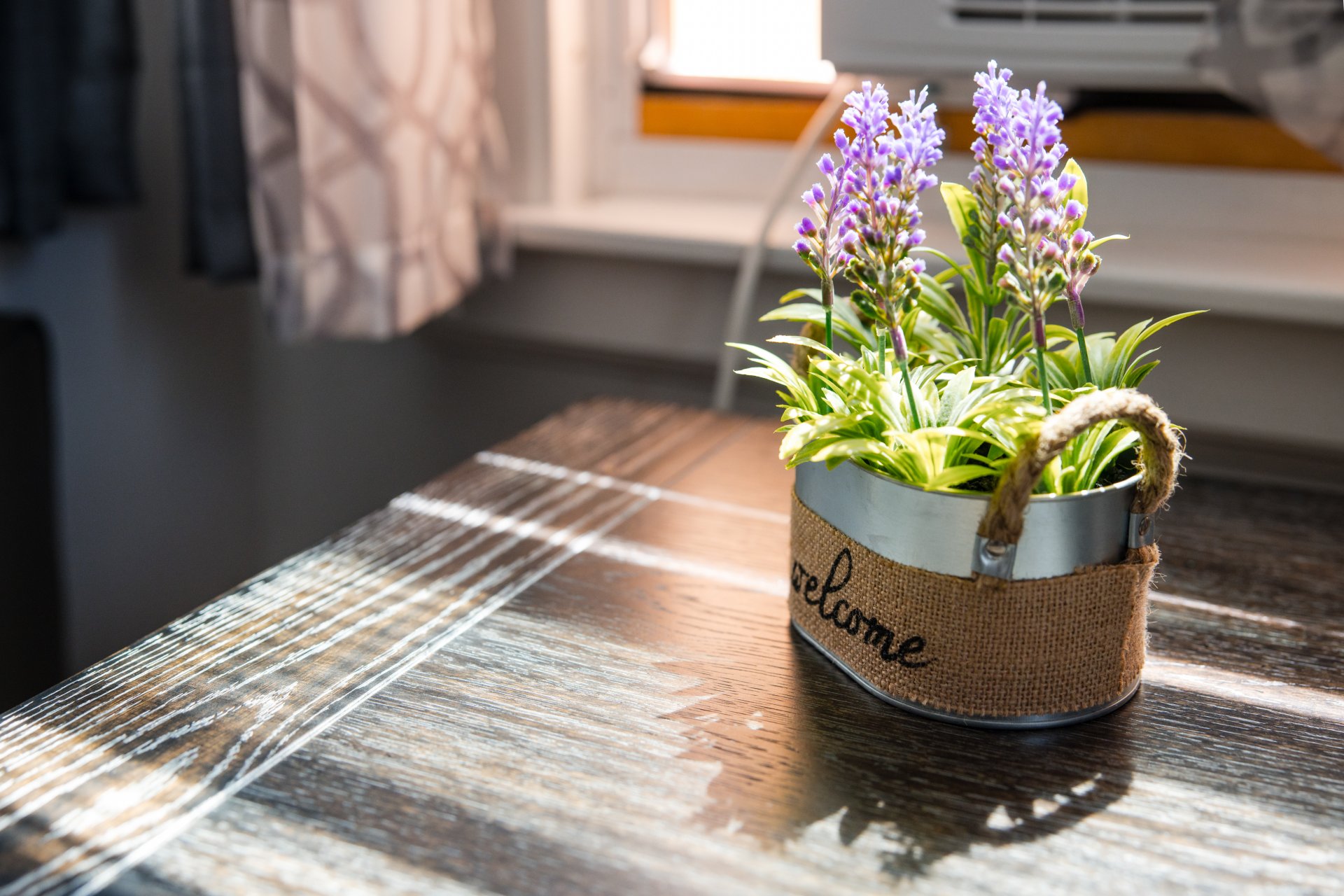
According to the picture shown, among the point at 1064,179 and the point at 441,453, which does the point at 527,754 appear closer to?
the point at 1064,179

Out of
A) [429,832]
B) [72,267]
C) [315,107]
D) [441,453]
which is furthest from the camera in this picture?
[441,453]

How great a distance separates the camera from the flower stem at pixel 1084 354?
508 mm

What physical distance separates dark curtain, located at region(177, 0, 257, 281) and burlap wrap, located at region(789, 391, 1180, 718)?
0.81 meters

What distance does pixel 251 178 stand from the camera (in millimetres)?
1083

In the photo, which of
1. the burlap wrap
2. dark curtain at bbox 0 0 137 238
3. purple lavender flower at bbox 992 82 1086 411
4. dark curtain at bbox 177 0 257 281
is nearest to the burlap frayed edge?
the burlap wrap

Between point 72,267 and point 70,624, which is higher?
point 72,267

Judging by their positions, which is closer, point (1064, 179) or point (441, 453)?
point (1064, 179)

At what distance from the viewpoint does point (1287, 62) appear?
855mm

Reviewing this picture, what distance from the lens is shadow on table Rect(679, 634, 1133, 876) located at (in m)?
0.45

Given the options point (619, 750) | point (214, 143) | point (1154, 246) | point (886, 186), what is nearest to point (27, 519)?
point (214, 143)

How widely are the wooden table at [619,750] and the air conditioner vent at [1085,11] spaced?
422 mm

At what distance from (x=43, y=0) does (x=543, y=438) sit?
65 centimetres

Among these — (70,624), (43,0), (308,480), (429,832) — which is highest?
(43,0)

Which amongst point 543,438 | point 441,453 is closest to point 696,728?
point 543,438
